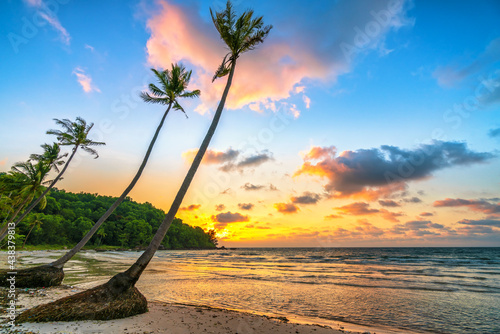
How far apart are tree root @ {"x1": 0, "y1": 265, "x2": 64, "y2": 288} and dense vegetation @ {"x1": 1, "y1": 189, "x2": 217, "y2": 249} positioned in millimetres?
71859

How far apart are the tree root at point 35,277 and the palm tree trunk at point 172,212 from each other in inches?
300

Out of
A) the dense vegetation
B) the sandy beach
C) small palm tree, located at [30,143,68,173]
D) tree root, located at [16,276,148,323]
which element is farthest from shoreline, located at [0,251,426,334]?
the dense vegetation

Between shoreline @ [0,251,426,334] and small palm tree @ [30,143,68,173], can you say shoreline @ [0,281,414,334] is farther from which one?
small palm tree @ [30,143,68,173]

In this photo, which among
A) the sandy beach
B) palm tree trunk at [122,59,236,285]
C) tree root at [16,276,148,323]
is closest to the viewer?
the sandy beach

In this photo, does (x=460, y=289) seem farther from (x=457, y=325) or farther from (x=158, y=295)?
(x=158, y=295)

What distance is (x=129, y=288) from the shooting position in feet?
27.1

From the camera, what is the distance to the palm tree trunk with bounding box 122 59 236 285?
8438mm

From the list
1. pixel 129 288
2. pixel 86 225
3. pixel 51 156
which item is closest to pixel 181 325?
pixel 129 288

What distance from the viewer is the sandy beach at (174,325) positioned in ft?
21.1

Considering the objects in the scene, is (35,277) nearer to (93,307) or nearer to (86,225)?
(93,307)

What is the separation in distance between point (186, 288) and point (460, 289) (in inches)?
769

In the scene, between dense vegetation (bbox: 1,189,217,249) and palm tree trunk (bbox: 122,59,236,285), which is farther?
dense vegetation (bbox: 1,189,217,249)

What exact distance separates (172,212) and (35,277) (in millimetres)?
9599

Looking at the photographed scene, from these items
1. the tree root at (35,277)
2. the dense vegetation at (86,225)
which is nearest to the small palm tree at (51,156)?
the tree root at (35,277)
